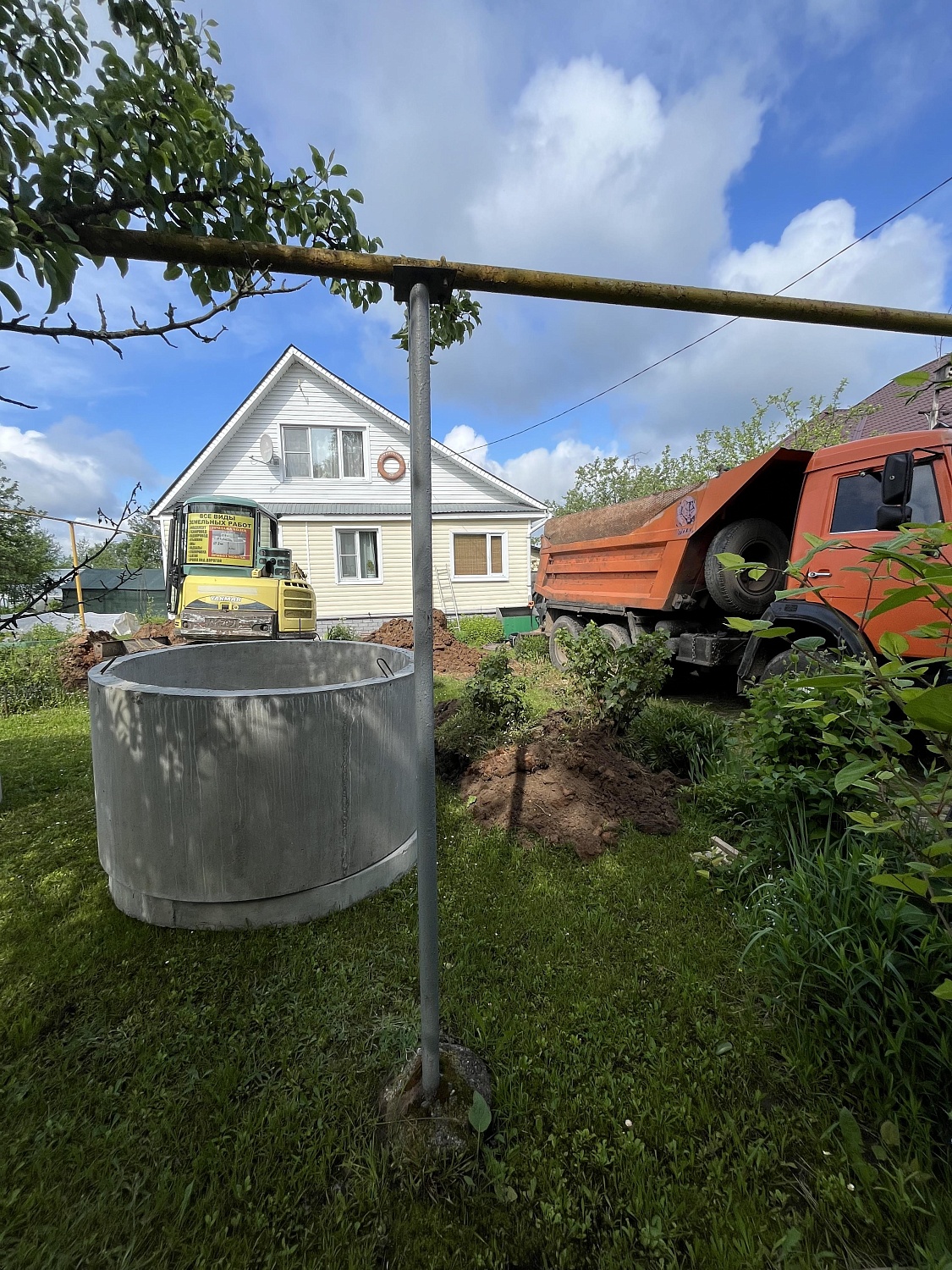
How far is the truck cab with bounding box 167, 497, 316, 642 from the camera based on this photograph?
8.18 metres

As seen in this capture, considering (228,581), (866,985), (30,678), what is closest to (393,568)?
(228,581)

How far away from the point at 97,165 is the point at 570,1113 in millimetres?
3025

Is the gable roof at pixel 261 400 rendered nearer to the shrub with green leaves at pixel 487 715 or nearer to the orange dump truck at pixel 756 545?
the orange dump truck at pixel 756 545

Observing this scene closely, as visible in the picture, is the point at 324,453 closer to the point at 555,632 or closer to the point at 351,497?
the point at 351,497

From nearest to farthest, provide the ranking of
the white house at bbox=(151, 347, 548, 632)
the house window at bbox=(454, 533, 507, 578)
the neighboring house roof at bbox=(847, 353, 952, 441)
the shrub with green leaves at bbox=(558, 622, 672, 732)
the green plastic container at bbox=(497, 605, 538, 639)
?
the shrub with green leaves at bbox=(558, 622, 672, 732)
the green plastic container at bbox=(497, 605, 538, 639)
the white house at bbox=(151, 347, 548, 632)
the house window at bbox=(454, 533, 507, 578)
the neighboring house roof at bbox=(847, 353, 952, 441)

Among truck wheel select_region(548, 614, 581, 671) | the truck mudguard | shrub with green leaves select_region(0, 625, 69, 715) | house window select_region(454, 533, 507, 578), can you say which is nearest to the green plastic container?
truck wheel select_region(548, 614, 581, 671)

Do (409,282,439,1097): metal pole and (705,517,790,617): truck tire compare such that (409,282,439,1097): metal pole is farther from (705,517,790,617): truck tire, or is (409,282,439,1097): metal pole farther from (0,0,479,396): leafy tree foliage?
(705,517,790,617): truck tire

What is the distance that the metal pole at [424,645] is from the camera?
55.6 inches

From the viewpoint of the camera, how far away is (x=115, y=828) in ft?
8.87

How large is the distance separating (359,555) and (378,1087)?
44.1 ft

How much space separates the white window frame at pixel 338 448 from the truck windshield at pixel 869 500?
12121 millimetres

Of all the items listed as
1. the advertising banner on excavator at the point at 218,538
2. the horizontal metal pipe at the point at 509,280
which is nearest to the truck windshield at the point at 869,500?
the horizontal metal pipe at the point at 509,280

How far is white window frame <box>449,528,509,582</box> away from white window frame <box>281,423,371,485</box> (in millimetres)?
2921

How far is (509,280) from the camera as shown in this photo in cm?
153
